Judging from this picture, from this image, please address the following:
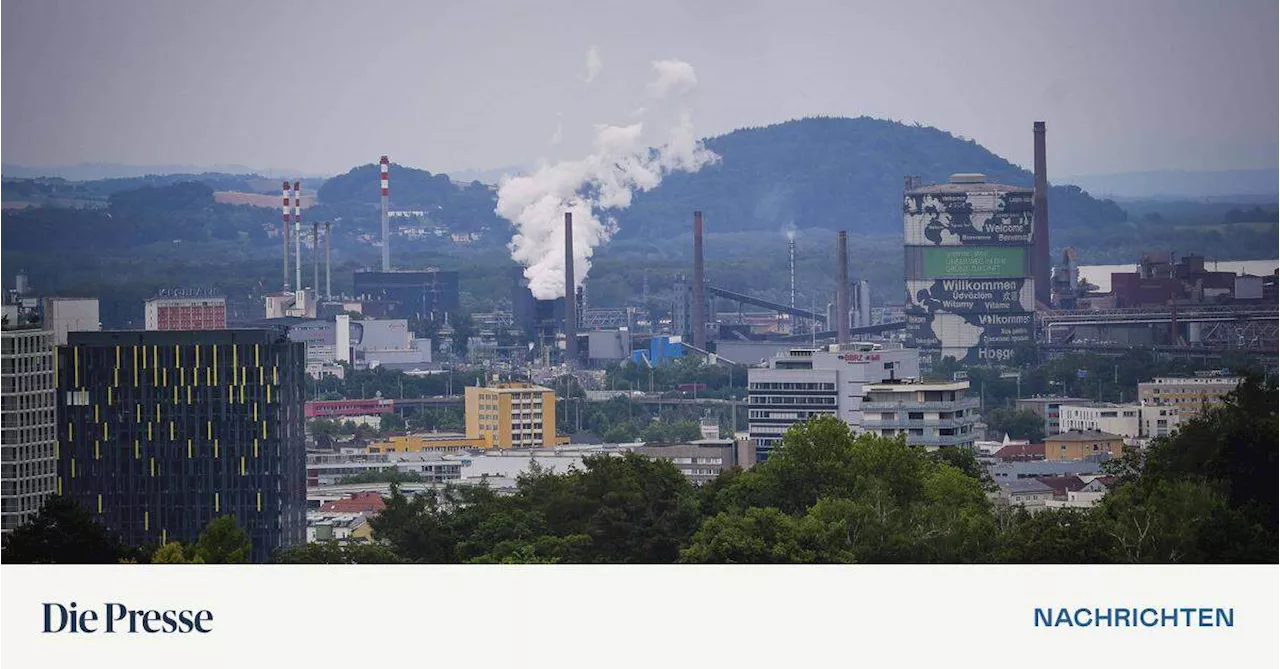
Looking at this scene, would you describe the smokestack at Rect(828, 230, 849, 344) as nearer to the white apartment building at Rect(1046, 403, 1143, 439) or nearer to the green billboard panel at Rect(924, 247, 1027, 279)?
the green billboard panel at Rect(924, 247, 1027, 279)

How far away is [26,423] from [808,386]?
1400 cm

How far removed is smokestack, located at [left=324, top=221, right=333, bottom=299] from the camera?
166 feet

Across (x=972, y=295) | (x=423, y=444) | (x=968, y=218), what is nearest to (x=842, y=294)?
(x=972, y=295)

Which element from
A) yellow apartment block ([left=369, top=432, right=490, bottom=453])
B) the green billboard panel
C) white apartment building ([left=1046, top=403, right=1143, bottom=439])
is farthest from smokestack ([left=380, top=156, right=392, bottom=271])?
white apartment building ([left=1046, top=403, right=1143, bottom=439])

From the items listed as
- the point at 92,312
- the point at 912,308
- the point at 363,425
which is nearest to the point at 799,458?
the point at 92,312

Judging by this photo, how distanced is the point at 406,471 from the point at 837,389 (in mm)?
5309

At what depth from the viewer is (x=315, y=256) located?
167 feet

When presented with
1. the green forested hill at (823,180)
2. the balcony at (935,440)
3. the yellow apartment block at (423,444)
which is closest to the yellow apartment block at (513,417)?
the yellow apartment block at (423,444)

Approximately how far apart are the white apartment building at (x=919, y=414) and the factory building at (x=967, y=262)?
927 inches

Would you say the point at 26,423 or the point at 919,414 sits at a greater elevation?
the point at 26,423

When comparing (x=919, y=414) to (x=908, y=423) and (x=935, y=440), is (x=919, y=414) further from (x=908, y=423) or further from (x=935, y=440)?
(x=935, y=440)

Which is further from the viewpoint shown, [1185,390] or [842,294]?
[842,294]

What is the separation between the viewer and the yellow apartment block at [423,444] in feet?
111

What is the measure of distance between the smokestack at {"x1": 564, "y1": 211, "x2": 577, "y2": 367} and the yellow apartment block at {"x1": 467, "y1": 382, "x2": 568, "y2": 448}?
10816mm
